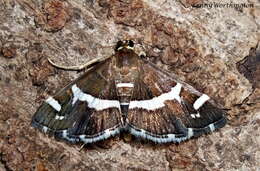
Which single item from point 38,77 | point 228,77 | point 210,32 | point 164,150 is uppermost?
point 210,32

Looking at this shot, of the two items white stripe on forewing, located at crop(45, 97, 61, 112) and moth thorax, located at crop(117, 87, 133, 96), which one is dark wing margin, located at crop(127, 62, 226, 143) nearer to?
moth thorax, located at crop(117, 87, 133, 96)

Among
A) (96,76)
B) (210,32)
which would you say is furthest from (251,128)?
(96,76)

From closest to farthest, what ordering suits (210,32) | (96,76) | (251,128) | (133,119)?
1. (251,128)
2. (210,32)
3. (133,119)
4. (96,76)

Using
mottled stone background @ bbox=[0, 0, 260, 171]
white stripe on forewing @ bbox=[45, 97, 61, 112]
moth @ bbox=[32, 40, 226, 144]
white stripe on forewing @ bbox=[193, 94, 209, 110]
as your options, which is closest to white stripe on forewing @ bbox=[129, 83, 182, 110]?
moth @ bbox=[32, 40, 226, 144]

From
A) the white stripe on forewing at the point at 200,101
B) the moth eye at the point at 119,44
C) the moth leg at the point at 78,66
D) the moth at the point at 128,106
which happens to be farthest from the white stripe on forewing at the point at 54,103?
the white stripe on forewing at the point at 200,101

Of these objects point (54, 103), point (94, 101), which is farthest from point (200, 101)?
point (54, 103)

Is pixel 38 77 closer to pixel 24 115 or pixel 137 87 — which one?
pixel 24 115

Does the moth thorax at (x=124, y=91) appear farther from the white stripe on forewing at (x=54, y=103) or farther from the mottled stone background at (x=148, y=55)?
the white stripe on forewing at (x=54, y=103)
